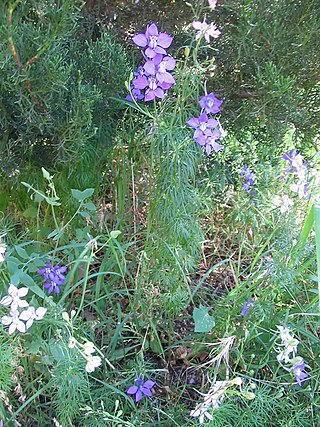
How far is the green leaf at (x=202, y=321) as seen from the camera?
1.64 metres

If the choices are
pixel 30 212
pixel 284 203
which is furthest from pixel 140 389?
pixel 30 212

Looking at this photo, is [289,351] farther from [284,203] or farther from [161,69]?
[161,69]

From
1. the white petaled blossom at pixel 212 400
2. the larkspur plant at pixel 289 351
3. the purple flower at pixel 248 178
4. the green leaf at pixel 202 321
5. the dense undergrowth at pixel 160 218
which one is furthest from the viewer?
the purple flower at pixel 248 178

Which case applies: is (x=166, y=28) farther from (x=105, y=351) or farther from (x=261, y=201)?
(x=105, y=351)

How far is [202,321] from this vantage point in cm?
165

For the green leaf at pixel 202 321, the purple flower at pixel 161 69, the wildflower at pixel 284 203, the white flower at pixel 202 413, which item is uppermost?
the purple flower at pixel 161 69

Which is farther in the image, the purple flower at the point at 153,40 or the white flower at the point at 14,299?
the purple flower at the point at 153,40

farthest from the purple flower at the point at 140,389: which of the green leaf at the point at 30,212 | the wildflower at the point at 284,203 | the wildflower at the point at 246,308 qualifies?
the green leaf at the point at 30,212

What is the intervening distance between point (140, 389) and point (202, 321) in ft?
0.90

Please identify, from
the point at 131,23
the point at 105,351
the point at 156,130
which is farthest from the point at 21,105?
the point at 105,351

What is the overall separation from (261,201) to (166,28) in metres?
0.77

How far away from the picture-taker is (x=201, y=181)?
2.16 meters

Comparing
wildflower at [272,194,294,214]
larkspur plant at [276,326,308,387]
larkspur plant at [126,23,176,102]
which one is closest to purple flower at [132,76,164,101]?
larkspur plant at [126,23,176,102]

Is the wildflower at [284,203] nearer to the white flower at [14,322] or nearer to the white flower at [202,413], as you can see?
the white flower at [202,413]
